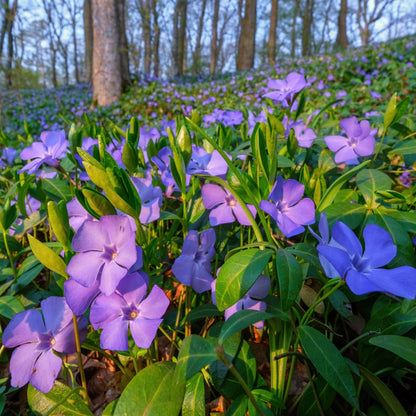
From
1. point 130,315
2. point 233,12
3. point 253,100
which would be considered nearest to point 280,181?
point 130,315

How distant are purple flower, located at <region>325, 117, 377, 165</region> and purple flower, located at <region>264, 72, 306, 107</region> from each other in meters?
0.20

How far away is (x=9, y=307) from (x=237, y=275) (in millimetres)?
570

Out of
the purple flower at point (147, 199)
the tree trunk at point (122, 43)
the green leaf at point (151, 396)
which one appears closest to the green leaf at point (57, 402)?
the green leaf at point (151, 396)

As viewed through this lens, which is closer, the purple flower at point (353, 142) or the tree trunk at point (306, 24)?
the purple flower at point (353, 142)

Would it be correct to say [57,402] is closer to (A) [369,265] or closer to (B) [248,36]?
(A) [369,265]

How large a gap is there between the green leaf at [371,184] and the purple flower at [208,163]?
0.38m

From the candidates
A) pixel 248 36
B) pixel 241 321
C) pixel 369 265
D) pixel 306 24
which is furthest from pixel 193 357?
pixel 306 24

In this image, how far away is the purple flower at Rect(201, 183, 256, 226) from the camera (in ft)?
2.54

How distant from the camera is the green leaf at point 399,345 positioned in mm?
562

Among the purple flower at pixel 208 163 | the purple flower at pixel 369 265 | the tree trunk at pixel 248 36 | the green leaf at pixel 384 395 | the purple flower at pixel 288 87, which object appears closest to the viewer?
the purple flower at pixel 369 265

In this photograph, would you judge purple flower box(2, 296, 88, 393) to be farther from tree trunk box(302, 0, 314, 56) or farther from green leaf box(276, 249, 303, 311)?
tree trunk box(302, 0, 314, 56)

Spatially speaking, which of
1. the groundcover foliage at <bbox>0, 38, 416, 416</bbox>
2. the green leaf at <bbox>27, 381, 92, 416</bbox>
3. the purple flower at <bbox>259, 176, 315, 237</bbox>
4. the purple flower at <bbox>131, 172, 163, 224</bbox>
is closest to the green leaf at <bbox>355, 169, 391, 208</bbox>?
the groundcover foliage at <bbox>0, 38, 416, 416</bbox>

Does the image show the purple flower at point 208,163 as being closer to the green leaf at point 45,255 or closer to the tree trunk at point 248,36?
the green leaf at point 45,255

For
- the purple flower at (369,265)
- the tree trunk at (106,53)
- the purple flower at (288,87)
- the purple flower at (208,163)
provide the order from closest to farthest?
the purple flower at (369,265)
the purple flower at (208,163)
the purple flower at (288,87)
the tree trunk at (106,53)
